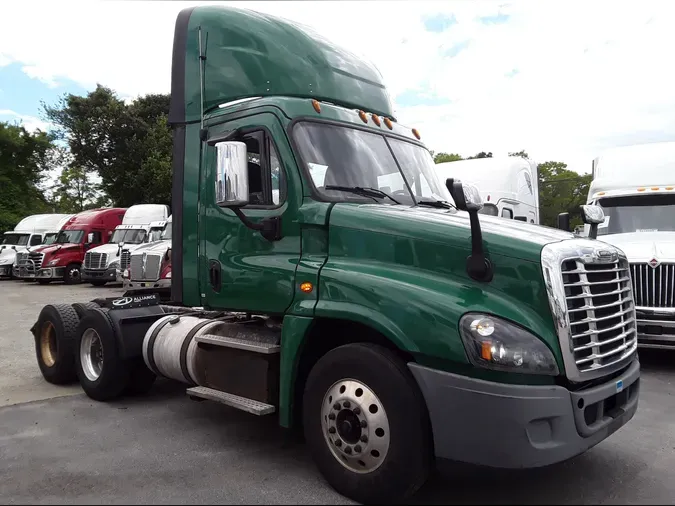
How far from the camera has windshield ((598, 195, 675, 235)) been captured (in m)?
8.97

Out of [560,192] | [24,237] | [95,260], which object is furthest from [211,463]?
[560,192]

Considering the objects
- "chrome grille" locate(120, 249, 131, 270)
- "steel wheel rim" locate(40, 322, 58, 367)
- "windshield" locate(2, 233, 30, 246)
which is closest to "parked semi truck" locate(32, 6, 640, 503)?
"steel wheel rim" locate(40, 322, 58, 367)

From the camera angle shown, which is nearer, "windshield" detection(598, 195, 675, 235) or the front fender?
the front fender

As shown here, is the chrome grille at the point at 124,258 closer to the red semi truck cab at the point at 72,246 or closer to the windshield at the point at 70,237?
the red semi truck cab at the point at 72,246

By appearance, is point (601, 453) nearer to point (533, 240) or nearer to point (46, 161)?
point (533, 240)

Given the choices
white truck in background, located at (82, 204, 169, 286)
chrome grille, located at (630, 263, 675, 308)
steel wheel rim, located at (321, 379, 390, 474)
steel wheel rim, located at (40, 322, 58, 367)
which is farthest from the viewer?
white truck in background, located at (82, 204, 169, 286)

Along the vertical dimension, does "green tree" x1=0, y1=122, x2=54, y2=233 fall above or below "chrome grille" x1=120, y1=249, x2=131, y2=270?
above

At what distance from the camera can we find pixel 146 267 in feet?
50.5

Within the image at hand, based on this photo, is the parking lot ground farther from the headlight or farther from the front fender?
the front fender

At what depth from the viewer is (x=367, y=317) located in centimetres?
368

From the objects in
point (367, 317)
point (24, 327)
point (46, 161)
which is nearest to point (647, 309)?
point (367, 317)

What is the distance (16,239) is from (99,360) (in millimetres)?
26565

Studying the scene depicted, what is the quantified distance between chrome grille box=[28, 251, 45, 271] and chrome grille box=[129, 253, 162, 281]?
35.1 ft

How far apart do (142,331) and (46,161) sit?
43250 millimetres
